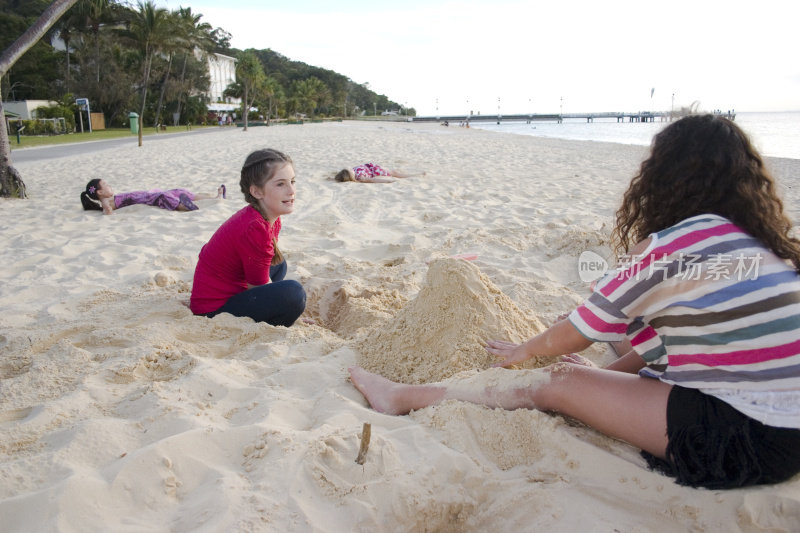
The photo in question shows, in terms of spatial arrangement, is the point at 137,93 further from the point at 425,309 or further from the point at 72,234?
the point at 425,309

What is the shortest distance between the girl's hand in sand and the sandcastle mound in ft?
0.25

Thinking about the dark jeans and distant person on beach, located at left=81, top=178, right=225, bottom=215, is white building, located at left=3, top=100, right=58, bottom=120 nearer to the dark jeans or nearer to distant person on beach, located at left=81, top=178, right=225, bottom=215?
distant person on beach, located at left=81, top=178, right=225, bottom=215

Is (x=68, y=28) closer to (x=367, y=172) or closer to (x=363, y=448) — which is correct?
(x=367, y=172)

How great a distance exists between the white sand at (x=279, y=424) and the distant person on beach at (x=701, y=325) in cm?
12

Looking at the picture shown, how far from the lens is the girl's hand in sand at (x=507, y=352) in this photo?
200cm

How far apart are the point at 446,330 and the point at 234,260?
1346 millimetres

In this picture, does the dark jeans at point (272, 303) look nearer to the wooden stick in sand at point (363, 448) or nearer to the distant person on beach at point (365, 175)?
the wooden stick in sand at point (363, 448)

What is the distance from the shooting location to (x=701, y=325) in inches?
59.2

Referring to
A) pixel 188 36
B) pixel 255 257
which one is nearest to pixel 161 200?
pixel 255 257

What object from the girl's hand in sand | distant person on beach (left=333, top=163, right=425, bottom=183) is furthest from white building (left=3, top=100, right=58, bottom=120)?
the girl's hand in sand

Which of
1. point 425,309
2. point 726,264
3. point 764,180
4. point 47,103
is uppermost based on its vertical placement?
point 47,103

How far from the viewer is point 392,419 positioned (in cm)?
190

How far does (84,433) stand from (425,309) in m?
1.43

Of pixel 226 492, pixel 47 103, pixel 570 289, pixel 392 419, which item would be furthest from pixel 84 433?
pixel 47 103
